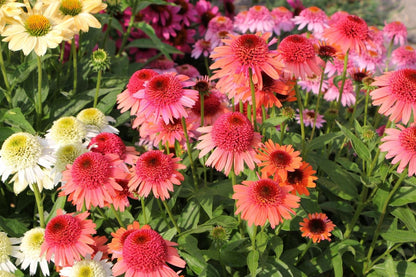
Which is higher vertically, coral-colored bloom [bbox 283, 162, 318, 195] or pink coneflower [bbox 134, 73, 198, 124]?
pink coneflower [bbox 134, 73, 198, 124]

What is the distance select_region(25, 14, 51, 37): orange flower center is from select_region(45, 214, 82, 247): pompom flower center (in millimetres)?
900

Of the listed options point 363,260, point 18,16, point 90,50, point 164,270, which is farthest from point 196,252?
point 90,50

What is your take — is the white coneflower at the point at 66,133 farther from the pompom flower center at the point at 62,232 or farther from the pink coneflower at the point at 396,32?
the pink coneflower at the point at 396,32

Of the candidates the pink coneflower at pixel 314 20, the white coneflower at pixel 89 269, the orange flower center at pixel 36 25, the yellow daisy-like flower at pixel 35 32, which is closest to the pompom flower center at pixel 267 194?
the white coneflower at pixel 89 269

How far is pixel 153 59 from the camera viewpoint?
3240 mm

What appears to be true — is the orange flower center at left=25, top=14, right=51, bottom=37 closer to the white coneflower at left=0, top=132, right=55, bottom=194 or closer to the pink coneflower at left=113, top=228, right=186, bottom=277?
the white coneflower at left=0, top=132, right=55, bottom=194

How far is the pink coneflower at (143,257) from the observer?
1360 mm

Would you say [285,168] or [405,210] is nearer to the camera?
[285,168]

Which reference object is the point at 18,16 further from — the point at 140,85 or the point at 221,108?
the point at 221,108

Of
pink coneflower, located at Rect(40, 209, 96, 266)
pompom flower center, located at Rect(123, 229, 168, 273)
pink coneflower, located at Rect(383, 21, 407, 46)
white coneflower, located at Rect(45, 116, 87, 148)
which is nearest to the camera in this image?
pompom flower center, located at Rect(123, 229, 168, 273)

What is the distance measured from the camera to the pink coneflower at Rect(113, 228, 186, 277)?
53.6 inches

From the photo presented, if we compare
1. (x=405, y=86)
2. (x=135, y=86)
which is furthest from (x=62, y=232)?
(x=405, y=86)

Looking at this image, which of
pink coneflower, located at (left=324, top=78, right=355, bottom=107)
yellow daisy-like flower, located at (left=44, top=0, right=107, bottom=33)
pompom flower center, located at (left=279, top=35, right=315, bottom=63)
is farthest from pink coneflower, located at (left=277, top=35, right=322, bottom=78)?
pink coneflower, located at (left=324, top=78, right=355, bottom=107)

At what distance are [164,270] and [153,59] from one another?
2106 mm
